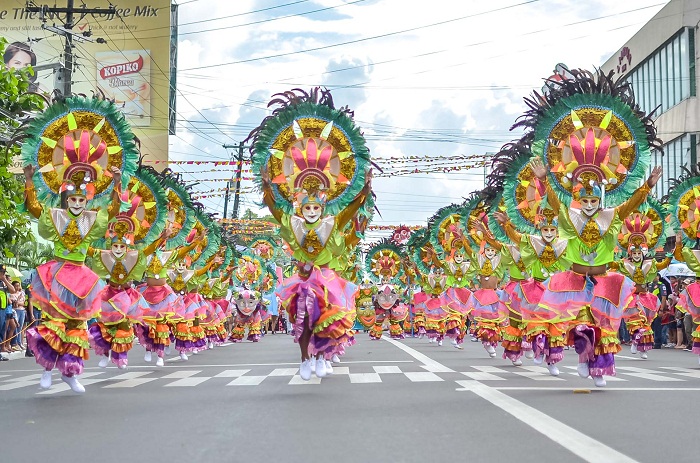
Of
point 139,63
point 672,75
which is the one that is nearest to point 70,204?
point 672,75

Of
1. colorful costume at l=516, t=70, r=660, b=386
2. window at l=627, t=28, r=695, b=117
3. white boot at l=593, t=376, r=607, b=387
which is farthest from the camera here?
window at l=627, t=28, r=695, b=117

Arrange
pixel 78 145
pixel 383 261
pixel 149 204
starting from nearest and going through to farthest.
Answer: pixel 78 145 < pixel 149 204 < pixel 383 261

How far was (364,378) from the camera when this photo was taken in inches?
555

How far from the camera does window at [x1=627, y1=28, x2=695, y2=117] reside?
140 feet

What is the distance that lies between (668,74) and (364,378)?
3491 centimetres

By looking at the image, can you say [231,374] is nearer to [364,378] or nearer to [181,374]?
[181,374]

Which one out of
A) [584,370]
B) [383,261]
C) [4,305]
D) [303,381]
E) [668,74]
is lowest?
[303,381]

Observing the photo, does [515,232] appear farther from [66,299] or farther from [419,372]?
[66,299]

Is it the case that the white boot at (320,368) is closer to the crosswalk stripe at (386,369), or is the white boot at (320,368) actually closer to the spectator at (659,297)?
the crosswalk stripe at (386,369)

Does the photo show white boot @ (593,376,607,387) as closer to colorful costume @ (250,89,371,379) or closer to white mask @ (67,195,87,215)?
Answer: colorful costume @ (250,89,371,379)

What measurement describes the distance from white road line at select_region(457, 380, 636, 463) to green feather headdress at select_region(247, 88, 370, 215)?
4347 mm

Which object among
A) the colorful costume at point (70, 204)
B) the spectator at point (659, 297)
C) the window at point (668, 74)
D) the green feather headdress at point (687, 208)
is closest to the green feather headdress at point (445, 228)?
the spectator at point (659, 297)

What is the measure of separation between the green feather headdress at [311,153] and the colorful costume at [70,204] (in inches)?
71.4

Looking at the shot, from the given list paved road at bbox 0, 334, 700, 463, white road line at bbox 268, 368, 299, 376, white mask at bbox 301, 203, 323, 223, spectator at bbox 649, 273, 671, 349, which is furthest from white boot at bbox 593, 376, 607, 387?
spectator at bbox 649, 273, 671, 349
